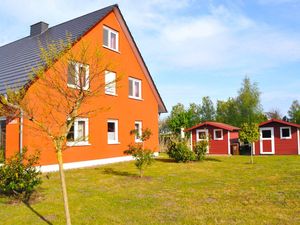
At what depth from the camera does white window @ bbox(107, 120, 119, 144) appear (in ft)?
63.0

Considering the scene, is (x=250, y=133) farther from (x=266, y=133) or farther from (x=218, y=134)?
(x=218, y=134)

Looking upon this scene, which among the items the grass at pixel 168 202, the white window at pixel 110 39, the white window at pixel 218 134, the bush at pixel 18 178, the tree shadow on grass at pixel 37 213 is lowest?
the tree shadow on grass at pixel 37 213

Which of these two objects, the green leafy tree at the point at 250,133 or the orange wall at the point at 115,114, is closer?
the orange wall at the point at 115,114

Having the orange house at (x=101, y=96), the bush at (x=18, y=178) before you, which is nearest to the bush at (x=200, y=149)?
the orange house at (x=101, y=96)

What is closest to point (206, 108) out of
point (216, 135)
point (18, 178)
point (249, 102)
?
point (249, 102)

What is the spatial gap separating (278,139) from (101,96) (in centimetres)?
1678

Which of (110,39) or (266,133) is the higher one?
(110,39)

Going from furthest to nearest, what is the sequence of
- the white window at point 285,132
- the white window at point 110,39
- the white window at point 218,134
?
the white window at point 218,134
the white window at point 285,132
the white window at point 110,39

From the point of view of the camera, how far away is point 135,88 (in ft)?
71.9

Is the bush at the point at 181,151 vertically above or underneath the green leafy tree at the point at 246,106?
underneath

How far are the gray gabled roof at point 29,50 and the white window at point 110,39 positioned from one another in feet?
3.62

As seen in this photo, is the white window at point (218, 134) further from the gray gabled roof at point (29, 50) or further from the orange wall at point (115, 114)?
the gray gabled roof at point (29, 50)

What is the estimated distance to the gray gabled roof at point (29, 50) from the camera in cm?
1474

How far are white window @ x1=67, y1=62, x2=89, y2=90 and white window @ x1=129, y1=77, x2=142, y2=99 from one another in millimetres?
14733
